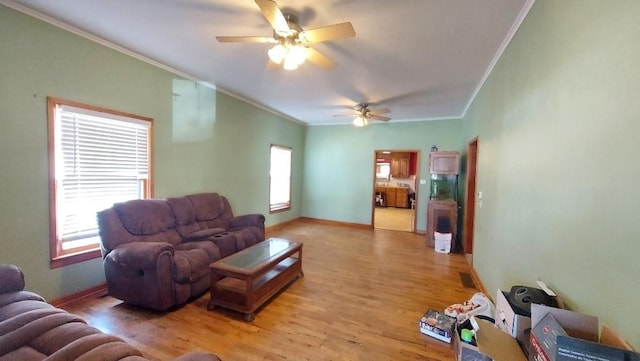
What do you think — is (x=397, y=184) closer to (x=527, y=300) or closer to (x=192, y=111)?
(x=192, y=111)

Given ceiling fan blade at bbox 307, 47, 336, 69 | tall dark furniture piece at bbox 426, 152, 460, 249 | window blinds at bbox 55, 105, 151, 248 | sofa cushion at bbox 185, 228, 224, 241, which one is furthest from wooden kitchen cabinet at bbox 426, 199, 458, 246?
window blinds at bbox 55, 105, 151, 248

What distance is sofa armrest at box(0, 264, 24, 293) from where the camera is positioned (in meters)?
1.47

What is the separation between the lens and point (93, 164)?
2797mm

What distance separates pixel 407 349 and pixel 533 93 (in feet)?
7.14

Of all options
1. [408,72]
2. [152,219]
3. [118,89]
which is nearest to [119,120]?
[118,89]

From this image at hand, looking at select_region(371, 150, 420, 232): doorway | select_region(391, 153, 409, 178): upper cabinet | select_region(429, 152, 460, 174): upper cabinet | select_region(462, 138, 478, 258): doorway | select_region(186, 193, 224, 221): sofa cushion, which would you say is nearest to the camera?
select_region(186, 193, 224, 221): sofa cushion

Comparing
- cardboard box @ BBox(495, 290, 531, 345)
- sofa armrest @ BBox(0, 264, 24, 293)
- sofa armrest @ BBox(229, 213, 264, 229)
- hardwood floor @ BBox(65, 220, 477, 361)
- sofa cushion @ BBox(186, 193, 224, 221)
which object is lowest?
hardwood floor @ BBox(65, 220, 477, 361)

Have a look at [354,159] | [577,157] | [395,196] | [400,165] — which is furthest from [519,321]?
[400,165]

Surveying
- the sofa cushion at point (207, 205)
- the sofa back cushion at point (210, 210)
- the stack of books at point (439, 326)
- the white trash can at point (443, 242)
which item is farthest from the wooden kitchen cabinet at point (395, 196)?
the stack of books at point (439, 326)

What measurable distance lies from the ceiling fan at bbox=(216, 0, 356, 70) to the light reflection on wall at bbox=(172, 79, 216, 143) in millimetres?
1865

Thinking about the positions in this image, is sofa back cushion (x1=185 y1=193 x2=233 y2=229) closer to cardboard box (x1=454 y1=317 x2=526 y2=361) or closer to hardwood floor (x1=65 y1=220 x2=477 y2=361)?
hardwood floor (x1=65 y1=220 x2=477 y2=361)

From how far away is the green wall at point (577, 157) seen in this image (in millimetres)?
1031

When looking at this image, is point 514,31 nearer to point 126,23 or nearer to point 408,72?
point 408,72

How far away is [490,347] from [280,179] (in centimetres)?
539
